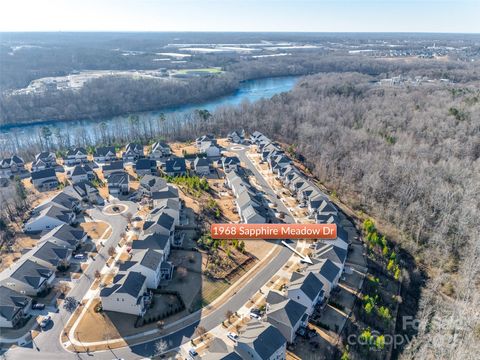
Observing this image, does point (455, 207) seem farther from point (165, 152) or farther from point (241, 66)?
point (241, 66)

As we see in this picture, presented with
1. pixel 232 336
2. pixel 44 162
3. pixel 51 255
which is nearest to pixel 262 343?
pixel 232 336

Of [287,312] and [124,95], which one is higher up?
[124,95]

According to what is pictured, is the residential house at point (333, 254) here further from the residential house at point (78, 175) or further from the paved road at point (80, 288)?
the residential house at point (78, 175)

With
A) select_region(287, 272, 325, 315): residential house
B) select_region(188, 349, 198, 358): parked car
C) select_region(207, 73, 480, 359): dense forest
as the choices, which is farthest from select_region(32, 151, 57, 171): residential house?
select_region(287, 272, 325, 315): residential house

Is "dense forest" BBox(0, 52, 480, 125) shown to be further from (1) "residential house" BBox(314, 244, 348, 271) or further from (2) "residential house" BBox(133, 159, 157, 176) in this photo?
(1) "residential house" BBox(314, 244, 348, 271)

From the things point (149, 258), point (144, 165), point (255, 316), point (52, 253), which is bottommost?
point (255, 316)

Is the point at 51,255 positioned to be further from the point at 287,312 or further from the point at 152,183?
the point at 287,312

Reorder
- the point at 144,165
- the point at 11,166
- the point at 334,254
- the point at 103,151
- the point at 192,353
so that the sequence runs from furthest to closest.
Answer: the point at 103,151
the point at 11,166
the point at 144,165
the point at 334,254
the point at 192,353

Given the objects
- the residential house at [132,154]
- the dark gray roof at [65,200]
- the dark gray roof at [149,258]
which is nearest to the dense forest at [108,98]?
the residential house at [132,154]
